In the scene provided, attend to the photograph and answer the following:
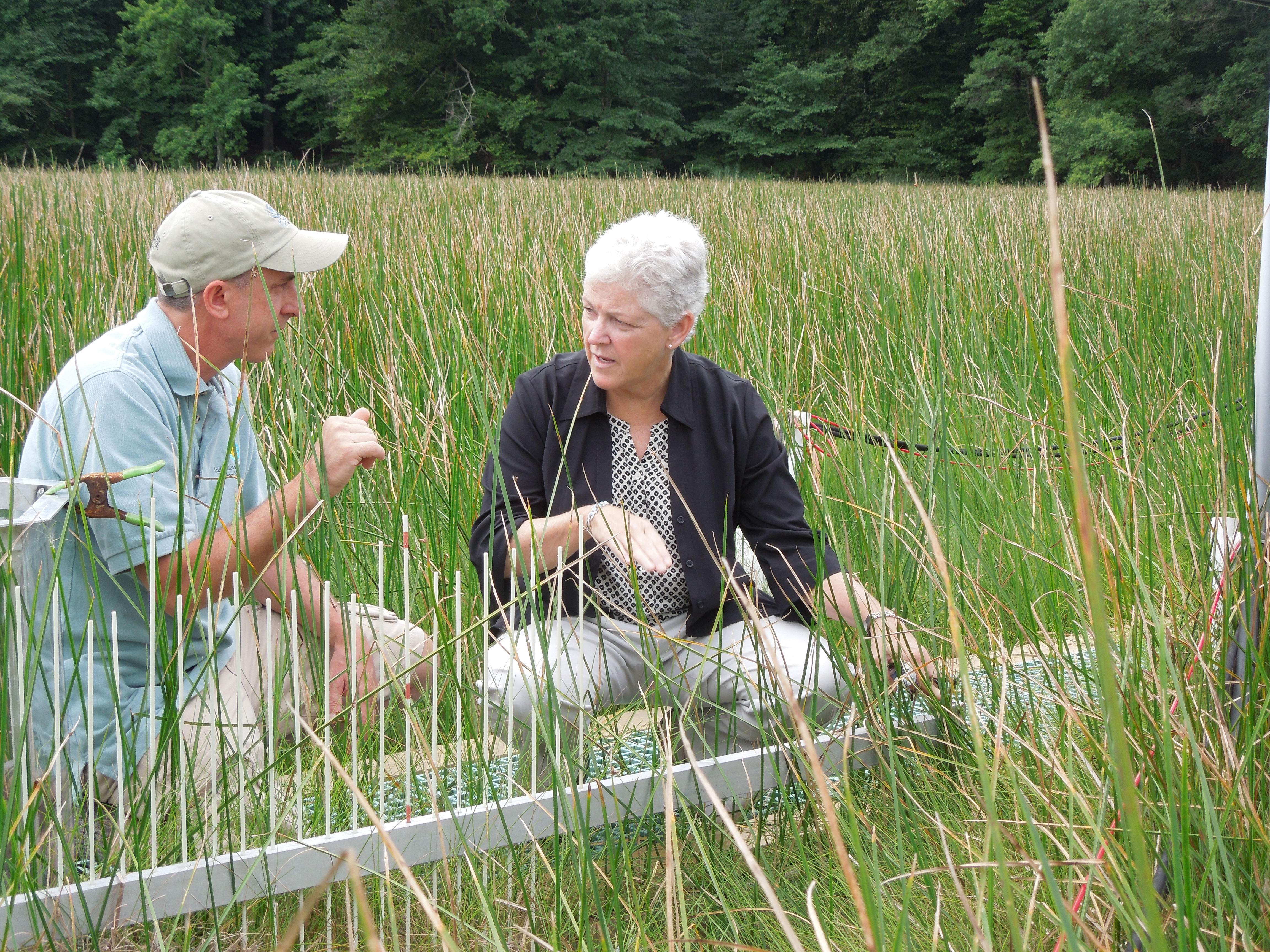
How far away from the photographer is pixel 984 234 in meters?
5.68

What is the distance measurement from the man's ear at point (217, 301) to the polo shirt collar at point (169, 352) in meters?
0.07

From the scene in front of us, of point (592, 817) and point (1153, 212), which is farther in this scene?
point (1153, 212)

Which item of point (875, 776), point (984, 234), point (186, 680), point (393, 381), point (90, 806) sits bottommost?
point (875, 776)

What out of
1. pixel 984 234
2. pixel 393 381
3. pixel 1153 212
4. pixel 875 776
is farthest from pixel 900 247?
pixel 875 776

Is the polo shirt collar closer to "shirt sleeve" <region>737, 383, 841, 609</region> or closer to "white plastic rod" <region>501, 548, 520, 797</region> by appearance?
"white plastic rod" <region>501, 548, 520, 797</region>

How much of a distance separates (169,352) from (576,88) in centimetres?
2262

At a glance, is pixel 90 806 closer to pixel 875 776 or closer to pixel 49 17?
pixel 875 776

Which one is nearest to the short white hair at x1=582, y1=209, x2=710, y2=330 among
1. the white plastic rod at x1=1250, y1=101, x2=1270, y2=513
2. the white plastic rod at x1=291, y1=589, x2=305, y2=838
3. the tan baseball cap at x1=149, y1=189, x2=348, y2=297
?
the tan baseball cap at x1=149, y1=189, x2=348, y2=297

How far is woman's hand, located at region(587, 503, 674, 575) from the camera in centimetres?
Result: 140

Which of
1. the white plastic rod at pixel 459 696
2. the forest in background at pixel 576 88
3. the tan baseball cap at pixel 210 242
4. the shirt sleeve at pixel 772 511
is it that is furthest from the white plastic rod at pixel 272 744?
the forest in background at pixel 576 88

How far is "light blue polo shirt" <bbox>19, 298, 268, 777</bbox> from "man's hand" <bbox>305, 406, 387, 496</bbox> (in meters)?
0.13

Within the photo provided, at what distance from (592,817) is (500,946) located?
0.54 m

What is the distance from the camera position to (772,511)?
6.41 feet

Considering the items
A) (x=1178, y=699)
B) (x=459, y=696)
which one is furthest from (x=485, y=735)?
(x=1178, y=699)
